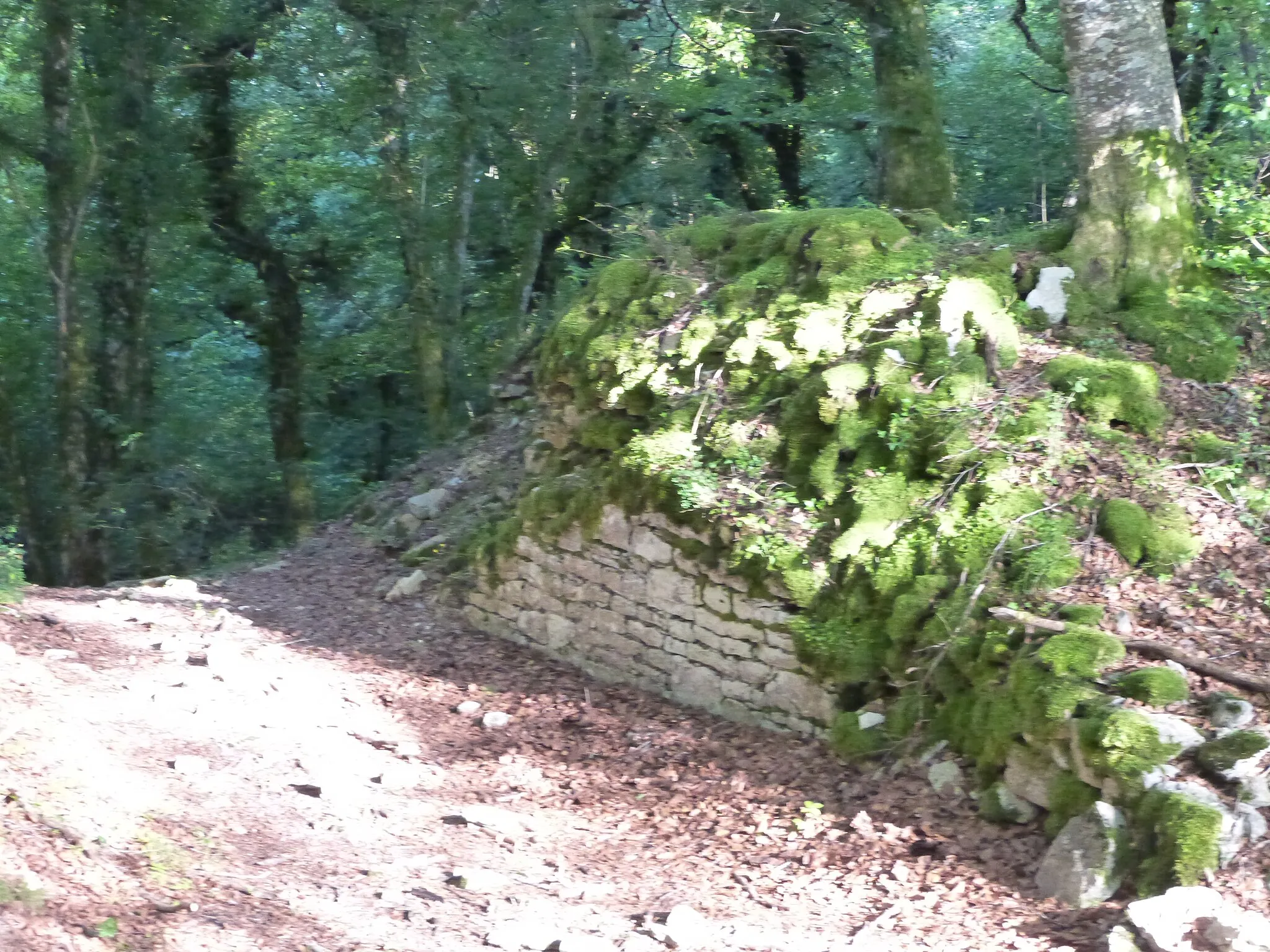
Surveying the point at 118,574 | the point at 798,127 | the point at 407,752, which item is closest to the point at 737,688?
the point at 407,752

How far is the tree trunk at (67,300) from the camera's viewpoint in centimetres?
1150

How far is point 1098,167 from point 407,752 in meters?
4.90

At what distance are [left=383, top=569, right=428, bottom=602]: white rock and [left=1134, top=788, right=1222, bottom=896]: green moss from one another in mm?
5964

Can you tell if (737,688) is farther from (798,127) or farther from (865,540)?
(798,127)

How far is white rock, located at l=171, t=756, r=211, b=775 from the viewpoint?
471cm

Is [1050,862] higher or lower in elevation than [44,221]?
lower

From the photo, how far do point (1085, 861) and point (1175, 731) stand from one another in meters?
0.59

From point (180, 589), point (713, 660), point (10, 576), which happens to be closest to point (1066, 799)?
point (713, 660)

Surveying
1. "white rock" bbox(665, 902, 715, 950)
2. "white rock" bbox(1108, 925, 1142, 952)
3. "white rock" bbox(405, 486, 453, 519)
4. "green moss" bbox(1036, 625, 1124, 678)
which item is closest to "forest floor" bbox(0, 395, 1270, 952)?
"white rock" bbox(665, 902, 715, 950)

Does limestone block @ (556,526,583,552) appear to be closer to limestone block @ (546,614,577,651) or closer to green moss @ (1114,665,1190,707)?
limestone block @ (546,614,577,651)

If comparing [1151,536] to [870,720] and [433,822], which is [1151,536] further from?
[433,822]

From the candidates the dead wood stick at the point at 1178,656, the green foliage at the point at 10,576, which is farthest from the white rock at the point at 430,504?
the dead wood stick at the point at 1178,656

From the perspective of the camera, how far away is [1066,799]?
13.1ft

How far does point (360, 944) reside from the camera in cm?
361
